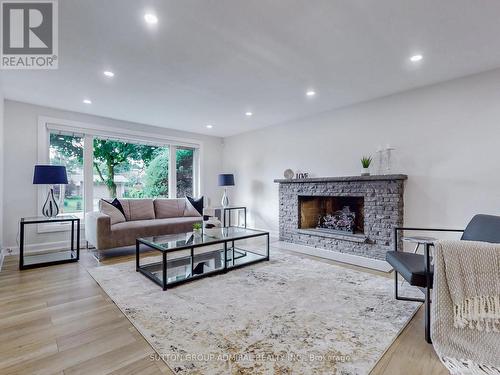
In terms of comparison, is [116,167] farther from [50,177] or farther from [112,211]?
[50,177]

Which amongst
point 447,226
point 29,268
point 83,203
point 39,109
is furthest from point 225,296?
point 39,109

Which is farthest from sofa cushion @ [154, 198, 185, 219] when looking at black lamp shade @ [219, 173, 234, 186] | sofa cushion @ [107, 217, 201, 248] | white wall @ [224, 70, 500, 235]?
white wall @ [224, 70, 500, 235]

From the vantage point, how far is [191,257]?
10.7 ft

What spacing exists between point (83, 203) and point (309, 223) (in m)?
4.25

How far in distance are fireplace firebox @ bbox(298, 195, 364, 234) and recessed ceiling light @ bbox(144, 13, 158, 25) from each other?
11.7ft

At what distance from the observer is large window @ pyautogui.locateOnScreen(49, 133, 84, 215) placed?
446 cm

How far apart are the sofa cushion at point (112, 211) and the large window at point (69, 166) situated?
0.71m

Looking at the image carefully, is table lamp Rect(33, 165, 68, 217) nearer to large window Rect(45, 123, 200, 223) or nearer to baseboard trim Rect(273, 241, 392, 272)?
large window Rect(45, 123, 200, 223)

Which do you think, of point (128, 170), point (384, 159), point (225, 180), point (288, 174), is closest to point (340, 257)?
point (384, 159)

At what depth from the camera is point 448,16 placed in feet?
6.72

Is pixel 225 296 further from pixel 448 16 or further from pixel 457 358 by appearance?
pixel 448 16

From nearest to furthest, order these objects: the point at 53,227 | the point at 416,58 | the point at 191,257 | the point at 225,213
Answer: the point at 416,58 → the point at 191,257 → the point at 53,227 → the point at 225,213

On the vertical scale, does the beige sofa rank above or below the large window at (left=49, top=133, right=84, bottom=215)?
below

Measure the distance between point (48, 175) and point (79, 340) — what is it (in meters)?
2.72
